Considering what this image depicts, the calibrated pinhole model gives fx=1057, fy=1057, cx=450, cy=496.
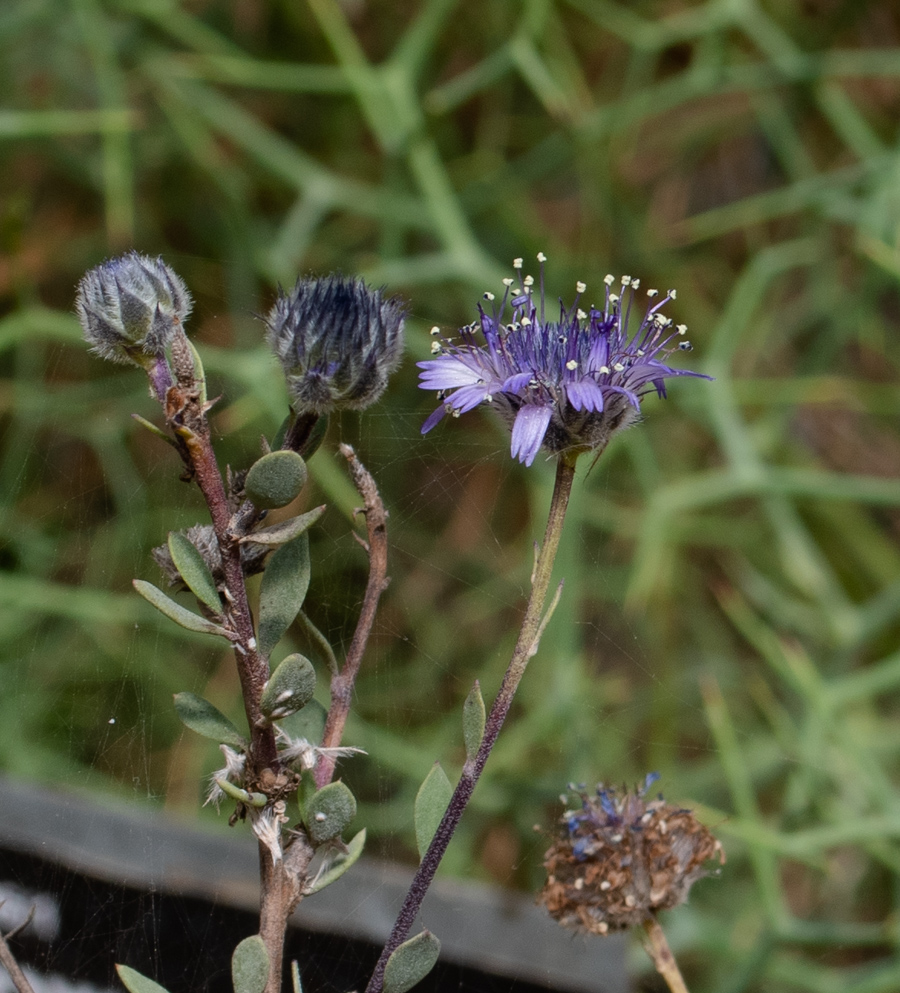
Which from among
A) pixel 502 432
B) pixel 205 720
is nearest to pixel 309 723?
pixel 205 720

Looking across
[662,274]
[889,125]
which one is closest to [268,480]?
[662,274]

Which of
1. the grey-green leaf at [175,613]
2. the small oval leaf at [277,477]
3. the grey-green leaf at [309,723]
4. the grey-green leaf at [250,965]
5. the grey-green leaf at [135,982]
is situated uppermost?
the small oval leaf at [277,477]

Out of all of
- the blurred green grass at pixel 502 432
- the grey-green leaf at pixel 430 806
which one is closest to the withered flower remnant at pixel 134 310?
the grey-green leaf at pixel 430 806

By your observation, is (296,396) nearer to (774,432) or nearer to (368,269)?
(368,269)

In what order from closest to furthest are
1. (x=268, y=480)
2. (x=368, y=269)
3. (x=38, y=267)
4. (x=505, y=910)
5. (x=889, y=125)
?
1. (x=268, y=480)
2. (x=505, y=910)
3. (x=368, y=269)
4. (x=38, y=267)
5. (x=889, y=125)

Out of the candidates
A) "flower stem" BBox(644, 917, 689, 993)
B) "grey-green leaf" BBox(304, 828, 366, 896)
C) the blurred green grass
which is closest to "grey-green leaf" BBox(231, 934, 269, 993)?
"grey-green leaf" BBox(304, 828, 366, 896)

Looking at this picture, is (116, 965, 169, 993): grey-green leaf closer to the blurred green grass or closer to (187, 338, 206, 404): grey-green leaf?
(187, 338, 206, 404): grey-green leaf

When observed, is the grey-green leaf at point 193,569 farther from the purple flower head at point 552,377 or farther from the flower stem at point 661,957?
the flower stem at point 661,957
